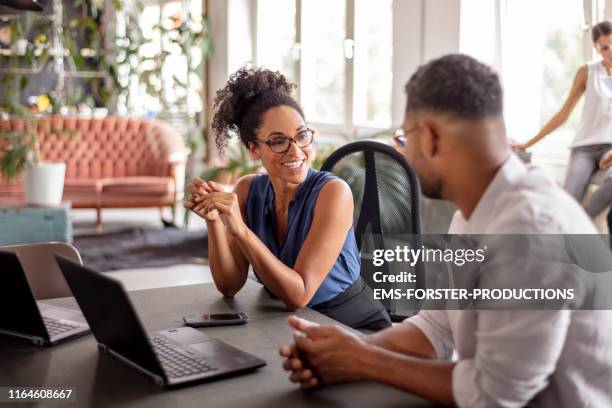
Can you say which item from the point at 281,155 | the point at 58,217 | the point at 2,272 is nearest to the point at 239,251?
the point at 281,155

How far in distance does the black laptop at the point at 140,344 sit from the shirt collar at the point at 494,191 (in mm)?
473

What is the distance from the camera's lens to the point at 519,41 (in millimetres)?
5211

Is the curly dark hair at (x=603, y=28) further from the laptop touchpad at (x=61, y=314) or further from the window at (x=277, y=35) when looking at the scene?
the window at (x=277, y=35)

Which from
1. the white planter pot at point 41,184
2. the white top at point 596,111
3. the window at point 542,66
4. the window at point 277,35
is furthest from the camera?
the window at point 277,35

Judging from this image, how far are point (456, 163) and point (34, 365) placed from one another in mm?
869

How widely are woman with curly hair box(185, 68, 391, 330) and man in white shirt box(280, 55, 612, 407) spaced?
655 millimetres

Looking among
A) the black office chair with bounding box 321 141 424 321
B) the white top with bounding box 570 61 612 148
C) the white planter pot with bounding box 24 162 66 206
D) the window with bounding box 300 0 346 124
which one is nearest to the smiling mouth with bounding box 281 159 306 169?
the black office chair with bounding box 321 141 424 321

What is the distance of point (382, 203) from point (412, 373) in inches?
46.0

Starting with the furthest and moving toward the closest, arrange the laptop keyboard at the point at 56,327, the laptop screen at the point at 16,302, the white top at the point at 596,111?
the white top at the point at 596,111 < the laptop keyboard at the point at 56,327 < the laptop screen at the point at 16,302

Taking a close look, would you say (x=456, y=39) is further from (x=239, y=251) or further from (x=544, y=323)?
(x=544, y=323)

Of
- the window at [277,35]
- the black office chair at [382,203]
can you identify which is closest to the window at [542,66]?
the black office chair at [382,203]

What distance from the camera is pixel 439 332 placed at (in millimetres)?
1512

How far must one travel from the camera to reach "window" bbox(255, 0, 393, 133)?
6.63 meters

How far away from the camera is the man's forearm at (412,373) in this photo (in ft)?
4.05
